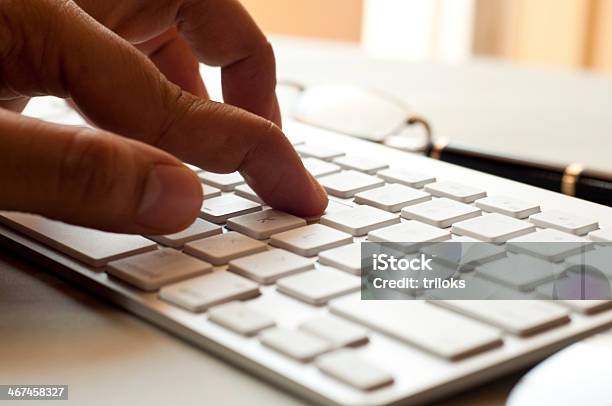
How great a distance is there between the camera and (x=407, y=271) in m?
0.38

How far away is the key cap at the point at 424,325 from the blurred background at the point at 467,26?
1697 mm

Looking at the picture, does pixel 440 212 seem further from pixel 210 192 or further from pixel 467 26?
pixel 467 26

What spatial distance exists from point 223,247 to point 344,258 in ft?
0.18

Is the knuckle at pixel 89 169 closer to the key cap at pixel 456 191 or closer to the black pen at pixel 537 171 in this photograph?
the key cap at pixel 456 191

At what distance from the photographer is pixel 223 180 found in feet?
1.71

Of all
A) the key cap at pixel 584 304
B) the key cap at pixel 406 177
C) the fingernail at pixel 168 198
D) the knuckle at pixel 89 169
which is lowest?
the key cap at pixel 584 304

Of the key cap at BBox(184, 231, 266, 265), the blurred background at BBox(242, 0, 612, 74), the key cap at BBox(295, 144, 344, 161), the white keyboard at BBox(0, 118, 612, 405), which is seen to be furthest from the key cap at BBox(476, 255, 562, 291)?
the blurred background at BBox(242, 0, 612, 74)

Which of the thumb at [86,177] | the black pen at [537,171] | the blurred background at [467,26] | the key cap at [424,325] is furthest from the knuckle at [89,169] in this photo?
the blurred background at [467,26]

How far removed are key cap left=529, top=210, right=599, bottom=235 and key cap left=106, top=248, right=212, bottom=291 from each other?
175 millimetres

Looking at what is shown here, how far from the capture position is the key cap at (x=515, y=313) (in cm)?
33

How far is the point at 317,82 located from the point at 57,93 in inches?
23.8

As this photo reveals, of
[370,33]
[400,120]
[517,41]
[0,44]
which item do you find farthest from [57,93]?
[517,41]

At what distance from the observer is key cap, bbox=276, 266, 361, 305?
35 cm

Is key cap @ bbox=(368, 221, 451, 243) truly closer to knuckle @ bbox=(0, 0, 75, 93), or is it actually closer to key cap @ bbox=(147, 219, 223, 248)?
key cap @ bbox=(147, 219, 223, 248)
